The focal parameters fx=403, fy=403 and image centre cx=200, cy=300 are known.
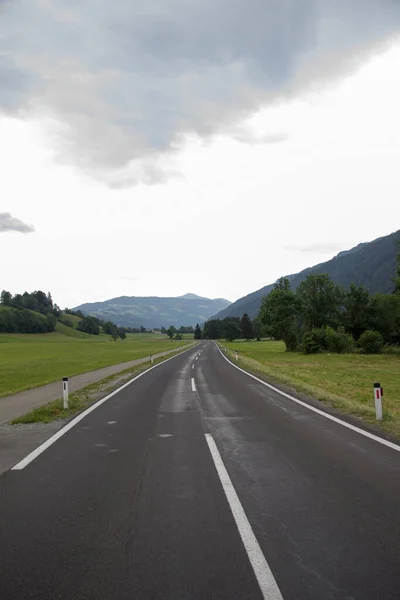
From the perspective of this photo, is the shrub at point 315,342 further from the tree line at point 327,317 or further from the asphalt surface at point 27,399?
the asphalt surface at point 27,399

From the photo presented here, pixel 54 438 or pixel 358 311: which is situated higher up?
pixel 358 311

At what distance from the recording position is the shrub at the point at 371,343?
58.1m

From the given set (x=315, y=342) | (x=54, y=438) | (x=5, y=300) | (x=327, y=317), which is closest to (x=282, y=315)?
(x=327, y=317)

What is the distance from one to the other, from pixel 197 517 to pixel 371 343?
194 feet

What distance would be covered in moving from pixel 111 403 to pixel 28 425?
3.75 m

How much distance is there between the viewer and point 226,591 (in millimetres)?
3309

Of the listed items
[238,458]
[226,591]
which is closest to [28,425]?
[238,458]

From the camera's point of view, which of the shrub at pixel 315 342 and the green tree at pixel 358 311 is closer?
the shrub at pixel 315 342

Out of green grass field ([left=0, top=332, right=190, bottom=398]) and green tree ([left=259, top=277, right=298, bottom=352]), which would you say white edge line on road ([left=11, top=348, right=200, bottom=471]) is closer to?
green grass field ([left=0, top=332, right=190, bottom=398])

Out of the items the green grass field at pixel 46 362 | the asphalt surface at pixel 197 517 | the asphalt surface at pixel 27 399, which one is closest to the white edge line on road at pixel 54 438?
the asphalt surface at pixel 197 517

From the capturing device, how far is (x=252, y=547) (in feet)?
13.0

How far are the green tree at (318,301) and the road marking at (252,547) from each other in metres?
70.4

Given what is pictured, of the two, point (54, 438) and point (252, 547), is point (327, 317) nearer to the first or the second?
point (54, 438)

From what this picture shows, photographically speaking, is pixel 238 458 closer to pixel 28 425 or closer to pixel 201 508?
pixel 201 508
